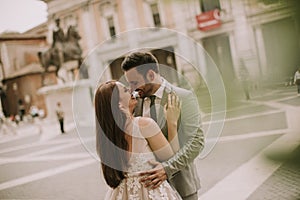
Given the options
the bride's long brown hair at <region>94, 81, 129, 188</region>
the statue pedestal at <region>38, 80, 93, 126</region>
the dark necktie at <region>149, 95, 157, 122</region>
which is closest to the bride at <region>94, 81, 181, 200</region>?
the bride's long brown hair at <region>94, 81, 129, 188</region>

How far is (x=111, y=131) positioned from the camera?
1061 millimetres

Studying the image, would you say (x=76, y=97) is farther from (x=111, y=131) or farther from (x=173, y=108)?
(x=173, y=108)

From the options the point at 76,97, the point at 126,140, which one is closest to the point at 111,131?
the point at 126,140

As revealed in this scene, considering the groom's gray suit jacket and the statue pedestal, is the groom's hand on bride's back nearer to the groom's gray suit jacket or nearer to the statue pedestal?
the groom's gray suit jacket

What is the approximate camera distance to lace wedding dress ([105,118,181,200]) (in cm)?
105

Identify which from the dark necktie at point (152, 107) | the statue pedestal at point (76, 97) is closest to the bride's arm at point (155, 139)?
the dark necktie at point (152, 107)

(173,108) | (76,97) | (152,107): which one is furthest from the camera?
(76,97)

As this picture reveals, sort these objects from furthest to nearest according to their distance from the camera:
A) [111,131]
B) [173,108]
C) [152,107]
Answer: [152,107]
[111,131]
[173,108]

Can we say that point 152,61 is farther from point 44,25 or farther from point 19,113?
point 19,113

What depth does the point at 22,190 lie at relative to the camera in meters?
2.28

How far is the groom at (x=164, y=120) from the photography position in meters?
1.04

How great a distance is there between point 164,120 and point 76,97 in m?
1.64

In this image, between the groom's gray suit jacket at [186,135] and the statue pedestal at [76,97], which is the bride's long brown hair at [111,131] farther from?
the statue pedestal at [76,97]

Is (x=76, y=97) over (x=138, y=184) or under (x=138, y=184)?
over
